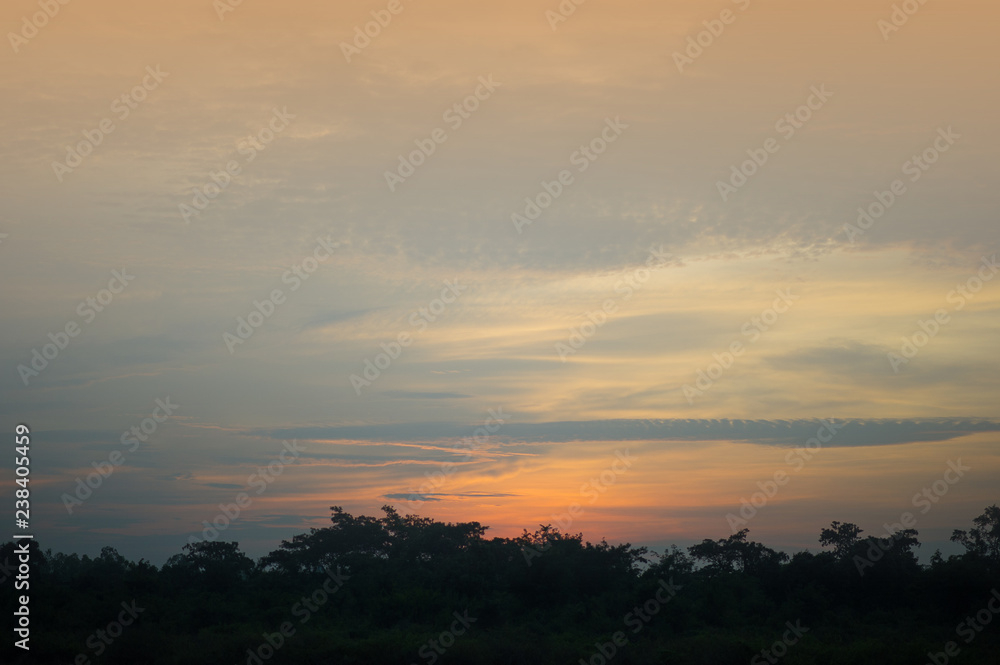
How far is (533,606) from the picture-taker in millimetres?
38500

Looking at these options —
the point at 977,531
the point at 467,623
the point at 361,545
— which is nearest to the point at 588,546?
the point at 467,623

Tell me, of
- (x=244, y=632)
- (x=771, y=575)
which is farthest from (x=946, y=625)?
(x=244, y=632)

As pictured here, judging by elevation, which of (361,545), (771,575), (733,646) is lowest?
(733,646)

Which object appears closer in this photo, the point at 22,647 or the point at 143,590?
the point at 22,647

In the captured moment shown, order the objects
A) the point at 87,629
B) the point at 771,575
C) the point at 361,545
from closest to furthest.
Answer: the point at 87,629
the point at 771,575
the point at 361,545

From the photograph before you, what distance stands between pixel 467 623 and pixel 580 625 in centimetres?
508

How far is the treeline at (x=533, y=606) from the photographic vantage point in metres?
31.2

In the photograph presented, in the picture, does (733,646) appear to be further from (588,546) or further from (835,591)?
(588,546)

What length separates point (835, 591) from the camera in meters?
37.5

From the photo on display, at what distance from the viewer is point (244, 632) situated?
1324 inches

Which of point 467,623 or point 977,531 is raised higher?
point 977,531

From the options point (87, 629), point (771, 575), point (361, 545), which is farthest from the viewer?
point (361, 545)

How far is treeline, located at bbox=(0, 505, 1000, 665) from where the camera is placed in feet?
103

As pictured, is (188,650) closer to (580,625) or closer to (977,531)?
(580,625)
